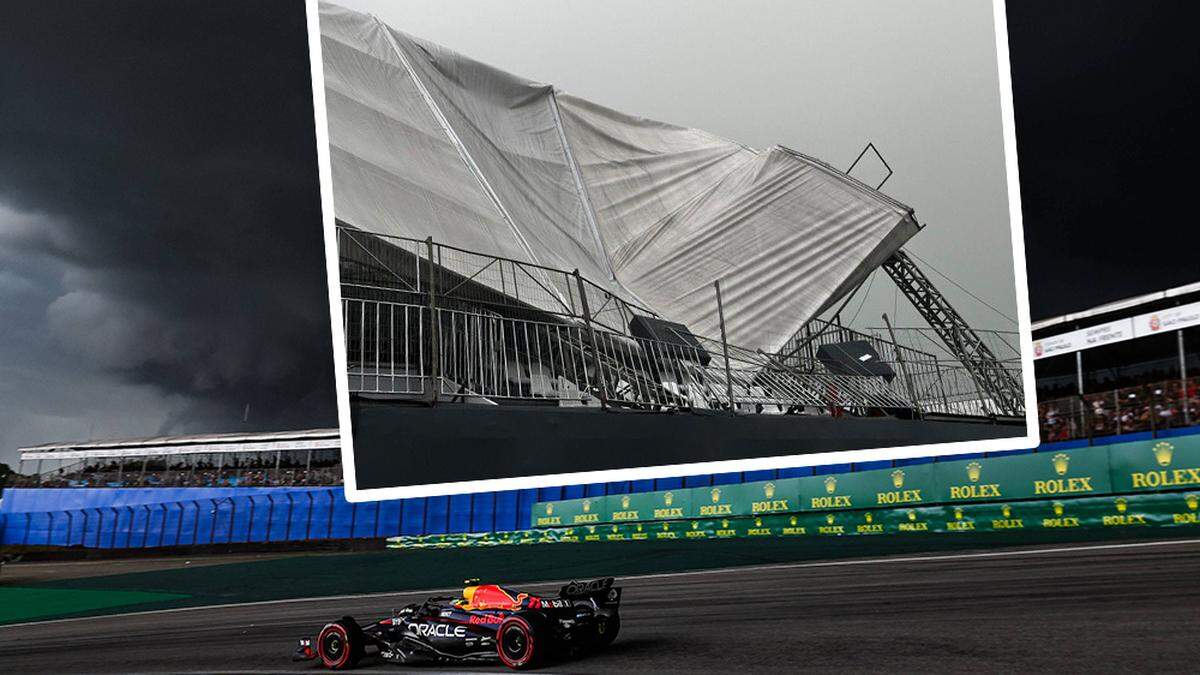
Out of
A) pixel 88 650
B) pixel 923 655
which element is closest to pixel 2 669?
pixel 88 650

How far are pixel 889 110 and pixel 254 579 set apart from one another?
17038 millimetres

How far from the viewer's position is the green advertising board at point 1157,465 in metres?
11.6

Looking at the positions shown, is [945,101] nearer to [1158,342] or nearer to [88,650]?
[88,650]

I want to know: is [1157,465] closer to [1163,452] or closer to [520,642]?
[1163,452]

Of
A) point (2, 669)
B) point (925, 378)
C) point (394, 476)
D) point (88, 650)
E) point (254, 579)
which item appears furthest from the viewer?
point (254, 579)

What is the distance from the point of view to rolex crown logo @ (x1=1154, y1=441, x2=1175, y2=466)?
11820 millimetres

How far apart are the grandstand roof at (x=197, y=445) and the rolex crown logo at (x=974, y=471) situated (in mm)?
21071

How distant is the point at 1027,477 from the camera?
12.4m

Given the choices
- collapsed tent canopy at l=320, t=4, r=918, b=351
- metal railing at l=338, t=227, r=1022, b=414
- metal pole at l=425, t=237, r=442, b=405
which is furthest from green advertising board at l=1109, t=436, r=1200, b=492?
metal pole at l=425, t=237, r=442, b=405

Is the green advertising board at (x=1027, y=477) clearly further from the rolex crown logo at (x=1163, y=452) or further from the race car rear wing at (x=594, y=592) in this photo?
the race car rear wing at (x=594, y=592)

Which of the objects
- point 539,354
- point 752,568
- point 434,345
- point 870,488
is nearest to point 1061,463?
point 870,488

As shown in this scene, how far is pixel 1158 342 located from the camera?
21.6 metres

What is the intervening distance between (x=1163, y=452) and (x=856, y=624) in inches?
319

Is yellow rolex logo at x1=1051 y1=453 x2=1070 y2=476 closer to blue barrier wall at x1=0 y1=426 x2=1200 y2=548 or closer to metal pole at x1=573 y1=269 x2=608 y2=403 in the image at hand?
blue barrier wall at x1=0 y1=426 x2=1200 y2=548
